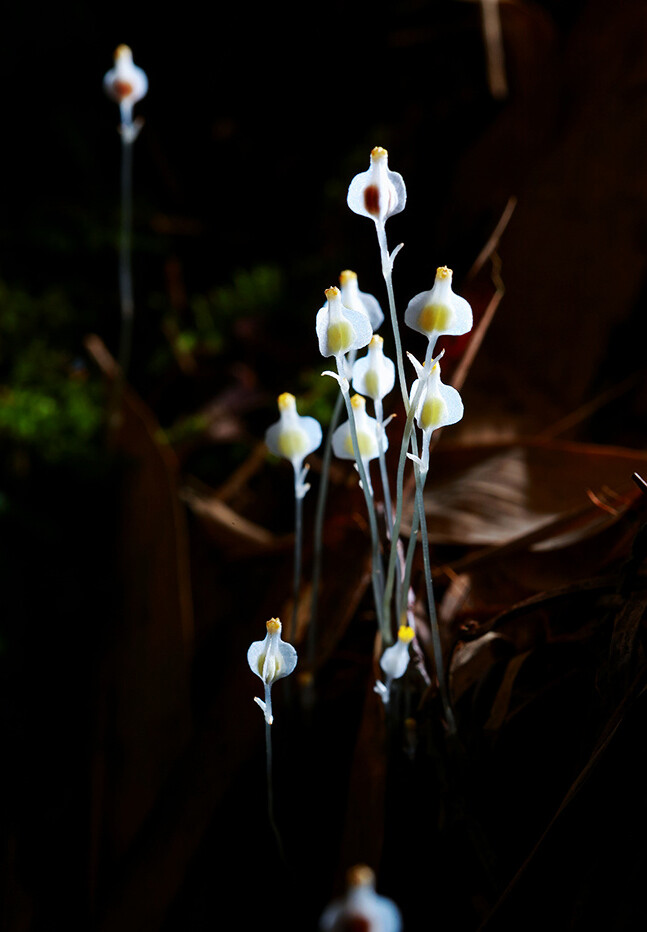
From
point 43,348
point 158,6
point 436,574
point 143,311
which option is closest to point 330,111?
point 158,6

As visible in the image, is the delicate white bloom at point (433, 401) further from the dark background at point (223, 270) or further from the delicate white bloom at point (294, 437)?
the dark background at point (223, 270)

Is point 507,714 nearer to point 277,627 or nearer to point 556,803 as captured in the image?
point 556,803

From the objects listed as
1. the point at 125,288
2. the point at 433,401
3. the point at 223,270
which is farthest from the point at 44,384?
the point at 433,401

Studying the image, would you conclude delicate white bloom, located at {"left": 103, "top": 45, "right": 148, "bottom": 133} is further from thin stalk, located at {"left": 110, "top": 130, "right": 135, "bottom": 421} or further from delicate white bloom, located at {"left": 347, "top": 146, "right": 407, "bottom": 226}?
delicate white bloom, located at {"left": 347, "top": 146, "right": 407, "bottom": 226}

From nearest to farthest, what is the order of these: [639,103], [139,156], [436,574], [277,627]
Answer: [277,627] → [436,574] → [639,103] → [139,156]

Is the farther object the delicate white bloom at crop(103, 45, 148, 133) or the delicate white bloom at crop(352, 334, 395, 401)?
the delicate white bloom at crop(103, 45, 148, 133)

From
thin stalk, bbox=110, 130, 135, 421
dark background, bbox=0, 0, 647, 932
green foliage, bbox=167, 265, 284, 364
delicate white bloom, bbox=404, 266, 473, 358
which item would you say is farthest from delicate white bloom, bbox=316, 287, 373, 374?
green foliage, bbox=167, 265, 284, 364
